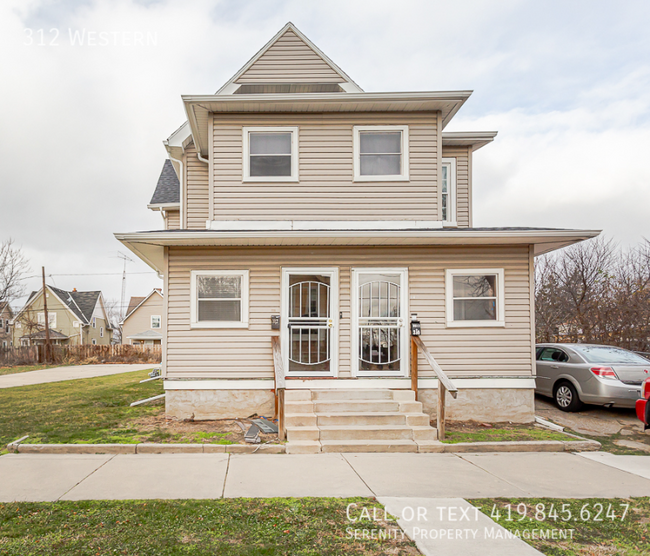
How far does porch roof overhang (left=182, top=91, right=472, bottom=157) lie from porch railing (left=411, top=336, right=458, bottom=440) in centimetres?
476

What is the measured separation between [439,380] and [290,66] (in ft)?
24.3

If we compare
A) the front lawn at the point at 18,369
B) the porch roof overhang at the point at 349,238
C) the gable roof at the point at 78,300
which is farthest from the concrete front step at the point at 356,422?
the gable roof at the point at 78,300

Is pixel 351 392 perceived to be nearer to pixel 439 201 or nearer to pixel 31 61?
pixel 439 201

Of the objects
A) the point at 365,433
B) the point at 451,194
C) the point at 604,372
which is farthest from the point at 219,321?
the point at 604,372

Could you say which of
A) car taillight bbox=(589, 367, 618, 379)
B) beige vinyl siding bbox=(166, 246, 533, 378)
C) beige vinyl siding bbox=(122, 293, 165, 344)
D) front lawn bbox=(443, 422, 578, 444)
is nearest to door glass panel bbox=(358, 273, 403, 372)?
beige vinyl siding bbox=(166, 246, 533, 378)

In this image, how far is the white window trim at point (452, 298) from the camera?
812cm

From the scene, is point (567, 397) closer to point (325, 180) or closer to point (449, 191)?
point (449, 191)

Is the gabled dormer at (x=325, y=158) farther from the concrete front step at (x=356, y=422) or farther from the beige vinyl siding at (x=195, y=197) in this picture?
the concrete front step at (x=356, y=422)

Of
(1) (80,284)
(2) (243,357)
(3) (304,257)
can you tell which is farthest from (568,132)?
(1) (80,284)

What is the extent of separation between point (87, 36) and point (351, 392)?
8.73m

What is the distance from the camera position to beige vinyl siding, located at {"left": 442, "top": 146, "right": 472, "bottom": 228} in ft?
33.9

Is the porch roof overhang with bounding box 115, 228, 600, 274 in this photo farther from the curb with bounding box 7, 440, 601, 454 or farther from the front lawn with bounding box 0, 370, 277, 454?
the curb with bounding box 7, 440, 601, 454

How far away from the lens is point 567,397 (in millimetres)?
8922

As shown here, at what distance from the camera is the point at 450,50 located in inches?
542
